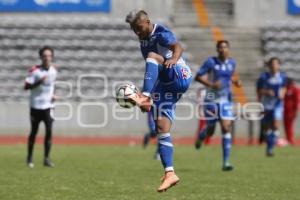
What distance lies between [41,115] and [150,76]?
6605mm

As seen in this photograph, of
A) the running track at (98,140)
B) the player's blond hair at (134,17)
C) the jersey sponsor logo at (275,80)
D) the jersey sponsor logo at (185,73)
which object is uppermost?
the player's blond hair at (134,17)

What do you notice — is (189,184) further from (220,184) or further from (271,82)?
(271,82)

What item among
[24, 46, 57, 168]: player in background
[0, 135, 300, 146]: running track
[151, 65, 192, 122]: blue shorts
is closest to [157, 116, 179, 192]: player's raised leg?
[151, 65, 192, 122]: blue shorts

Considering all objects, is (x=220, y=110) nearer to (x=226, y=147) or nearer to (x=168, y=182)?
(x=226, y=147)

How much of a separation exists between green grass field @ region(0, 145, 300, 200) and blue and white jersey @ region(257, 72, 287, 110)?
1284 mm

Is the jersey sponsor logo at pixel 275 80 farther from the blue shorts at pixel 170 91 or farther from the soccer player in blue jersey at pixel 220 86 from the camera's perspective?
the blue shorts at pixel 170 91

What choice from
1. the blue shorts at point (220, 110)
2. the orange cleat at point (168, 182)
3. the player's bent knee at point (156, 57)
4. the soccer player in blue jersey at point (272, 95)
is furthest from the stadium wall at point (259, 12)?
the orange cleat at point (168, 182)

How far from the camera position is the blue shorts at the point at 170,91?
10.8 m

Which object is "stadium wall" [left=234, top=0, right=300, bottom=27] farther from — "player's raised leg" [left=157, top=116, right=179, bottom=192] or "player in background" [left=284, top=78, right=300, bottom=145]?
"player's raised leg" [left=157, top=116, right=179, bottom=192]

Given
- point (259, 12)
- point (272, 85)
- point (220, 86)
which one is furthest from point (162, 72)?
point (259, 12)

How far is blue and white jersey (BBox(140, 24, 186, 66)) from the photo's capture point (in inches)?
421

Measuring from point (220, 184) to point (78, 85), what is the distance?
58.5 ft

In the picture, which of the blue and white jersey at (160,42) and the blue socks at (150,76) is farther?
the blue and white jersey at (160,42)

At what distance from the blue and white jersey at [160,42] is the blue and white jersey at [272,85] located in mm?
10888
